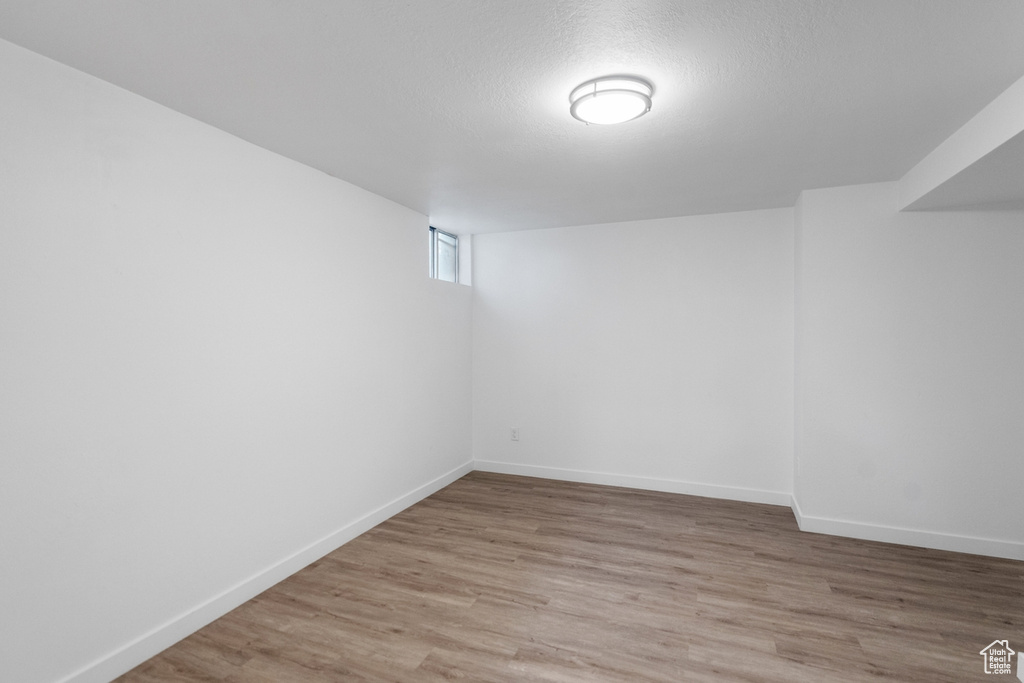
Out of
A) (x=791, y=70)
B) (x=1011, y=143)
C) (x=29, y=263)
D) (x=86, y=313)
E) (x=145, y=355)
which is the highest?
(x=791, y=70)

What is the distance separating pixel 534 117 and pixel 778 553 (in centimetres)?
315

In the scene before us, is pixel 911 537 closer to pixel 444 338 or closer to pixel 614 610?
pixel 614 610

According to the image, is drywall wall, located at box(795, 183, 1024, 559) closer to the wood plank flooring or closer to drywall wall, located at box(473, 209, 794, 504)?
the wood plank flooring

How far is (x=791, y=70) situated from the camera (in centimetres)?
197

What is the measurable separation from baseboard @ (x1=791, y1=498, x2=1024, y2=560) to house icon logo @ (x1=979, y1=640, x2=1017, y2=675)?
1182 mm

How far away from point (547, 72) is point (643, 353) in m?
3.14

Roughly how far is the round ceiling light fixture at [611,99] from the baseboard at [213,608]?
9.87 feet

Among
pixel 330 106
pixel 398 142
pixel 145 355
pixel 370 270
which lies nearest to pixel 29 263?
pixel 145 355

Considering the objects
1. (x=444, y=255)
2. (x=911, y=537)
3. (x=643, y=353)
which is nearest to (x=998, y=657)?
(x=911, y=537)

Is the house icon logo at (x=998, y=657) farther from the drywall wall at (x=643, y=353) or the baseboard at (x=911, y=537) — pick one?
the drywall wall at (x=643, y=353)

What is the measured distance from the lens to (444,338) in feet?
15.8

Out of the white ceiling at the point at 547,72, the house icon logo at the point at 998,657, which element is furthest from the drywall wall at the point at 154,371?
the house icon logo at the point at 998,657

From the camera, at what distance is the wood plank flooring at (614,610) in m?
2.17

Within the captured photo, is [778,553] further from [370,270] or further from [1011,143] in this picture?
[370,270]
